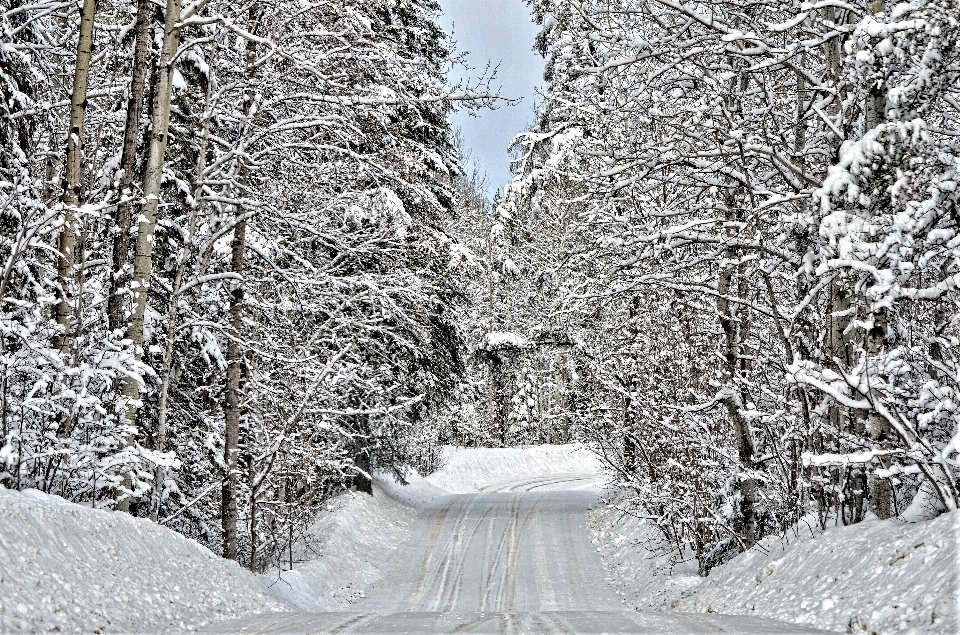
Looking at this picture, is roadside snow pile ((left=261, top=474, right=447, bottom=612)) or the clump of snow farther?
the clump of snow

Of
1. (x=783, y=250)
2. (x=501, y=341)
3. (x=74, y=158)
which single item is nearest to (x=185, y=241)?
(x=74, y=158)

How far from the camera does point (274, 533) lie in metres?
12.1

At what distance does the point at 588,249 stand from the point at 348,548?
874cm

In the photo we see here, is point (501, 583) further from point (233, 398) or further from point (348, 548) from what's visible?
point (233, 398)

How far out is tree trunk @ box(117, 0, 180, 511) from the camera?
978 cm

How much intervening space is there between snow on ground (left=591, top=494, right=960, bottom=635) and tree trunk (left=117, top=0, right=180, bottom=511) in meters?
7.06

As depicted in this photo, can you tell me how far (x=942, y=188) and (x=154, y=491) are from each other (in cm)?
976

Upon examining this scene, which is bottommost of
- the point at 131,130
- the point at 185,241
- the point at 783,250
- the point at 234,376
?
the point at 234,376

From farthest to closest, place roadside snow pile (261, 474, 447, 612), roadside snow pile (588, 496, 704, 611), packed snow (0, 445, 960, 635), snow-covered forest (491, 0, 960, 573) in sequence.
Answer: roadside snow pile (261, 474, 447, 612) < roadside snow pile (588, 496, 704, 611) < snow-covered forest (491, 0, 960, 573) < packed snow (0, 445, 960, 635)

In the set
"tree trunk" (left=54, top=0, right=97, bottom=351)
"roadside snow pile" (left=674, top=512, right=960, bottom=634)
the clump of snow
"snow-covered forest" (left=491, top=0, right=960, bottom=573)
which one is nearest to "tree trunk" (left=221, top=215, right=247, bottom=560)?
"tree trunk" (left=54, top=0, right=97, bottom=351)

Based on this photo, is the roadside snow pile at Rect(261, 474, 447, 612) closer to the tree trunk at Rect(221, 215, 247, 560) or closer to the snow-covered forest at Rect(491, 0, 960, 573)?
the tree trunk at Rect(221, 215, 247, 560)

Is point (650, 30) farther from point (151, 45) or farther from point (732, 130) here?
point (151, 45)

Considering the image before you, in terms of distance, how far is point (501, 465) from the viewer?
3569 centimetres

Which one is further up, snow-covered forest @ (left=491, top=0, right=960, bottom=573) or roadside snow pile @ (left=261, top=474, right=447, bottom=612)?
snow-covered forest @ (left=491, top=0, right=960, bottom=573)
